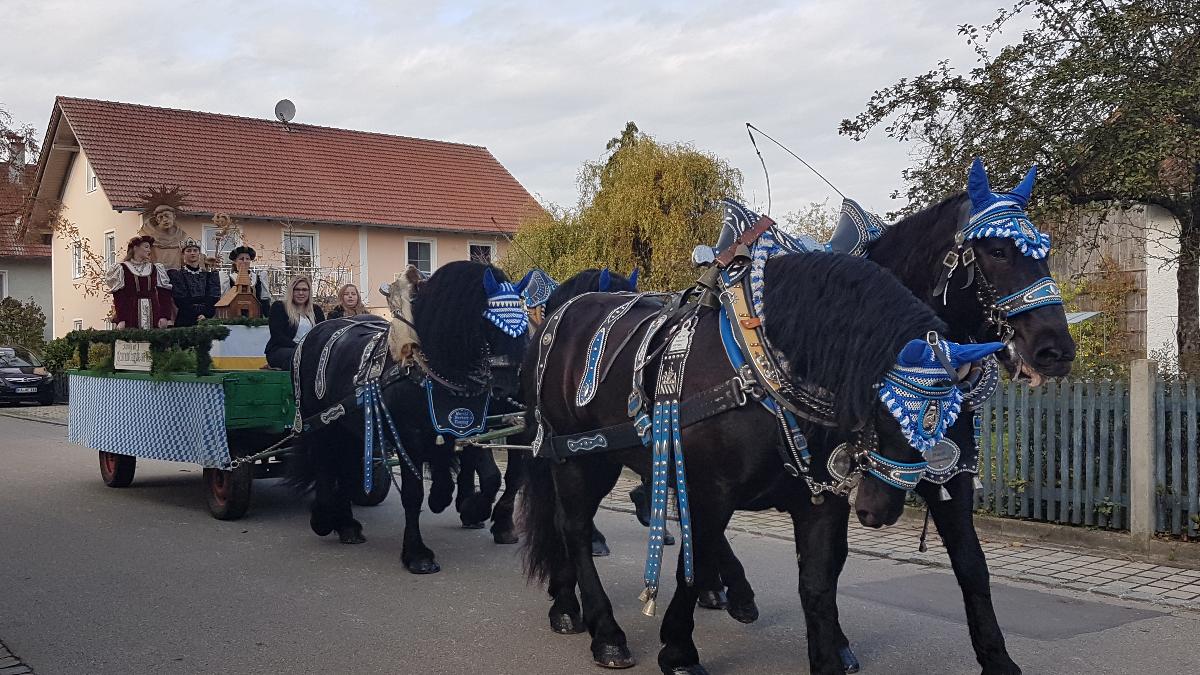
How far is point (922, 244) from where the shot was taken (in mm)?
4191

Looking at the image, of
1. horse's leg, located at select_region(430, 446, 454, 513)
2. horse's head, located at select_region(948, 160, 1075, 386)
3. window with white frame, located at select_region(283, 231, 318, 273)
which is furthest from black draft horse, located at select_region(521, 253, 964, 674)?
window with white frame, located at select_region(283, 231, 318, 273)

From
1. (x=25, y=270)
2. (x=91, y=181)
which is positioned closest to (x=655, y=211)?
(x=91, y=181)

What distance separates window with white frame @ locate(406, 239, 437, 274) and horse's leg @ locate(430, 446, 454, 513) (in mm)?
21304

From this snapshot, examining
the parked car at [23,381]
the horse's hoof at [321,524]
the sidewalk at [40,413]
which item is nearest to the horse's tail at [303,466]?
the horse's hoof at [321,524]

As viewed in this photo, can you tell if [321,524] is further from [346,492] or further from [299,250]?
[299,250]

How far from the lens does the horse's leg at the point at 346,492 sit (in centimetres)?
748

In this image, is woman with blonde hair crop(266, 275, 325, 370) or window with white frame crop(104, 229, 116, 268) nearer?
woman with blonde hair crop(266, 275, 325, 370)

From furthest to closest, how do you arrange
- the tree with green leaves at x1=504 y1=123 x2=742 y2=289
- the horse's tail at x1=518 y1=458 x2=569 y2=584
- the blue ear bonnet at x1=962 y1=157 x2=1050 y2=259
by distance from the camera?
the tree with green leaves at x1=504 y1=123 x2=742 y2=289
the horse's tail at x1=518 y1=458 x2=569 y2=584
the blue ear bonnet at x1=962 y1=157 x2=1050 y2=259

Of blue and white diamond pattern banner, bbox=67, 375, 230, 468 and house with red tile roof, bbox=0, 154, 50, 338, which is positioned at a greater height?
house with red tile roof, bbox=0, 154, 50, 338

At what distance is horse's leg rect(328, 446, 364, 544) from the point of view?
7.48 meters

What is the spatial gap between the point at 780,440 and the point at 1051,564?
3.74 metres

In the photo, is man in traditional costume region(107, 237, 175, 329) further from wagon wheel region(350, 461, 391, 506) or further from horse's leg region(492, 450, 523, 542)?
horse's leg region(492, 450, 523, 542)

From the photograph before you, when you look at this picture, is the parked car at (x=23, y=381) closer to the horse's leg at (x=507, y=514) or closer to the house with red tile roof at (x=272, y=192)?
the house with red tile roof at (x=272, y=192)

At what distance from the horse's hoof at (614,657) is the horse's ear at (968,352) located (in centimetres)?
207
